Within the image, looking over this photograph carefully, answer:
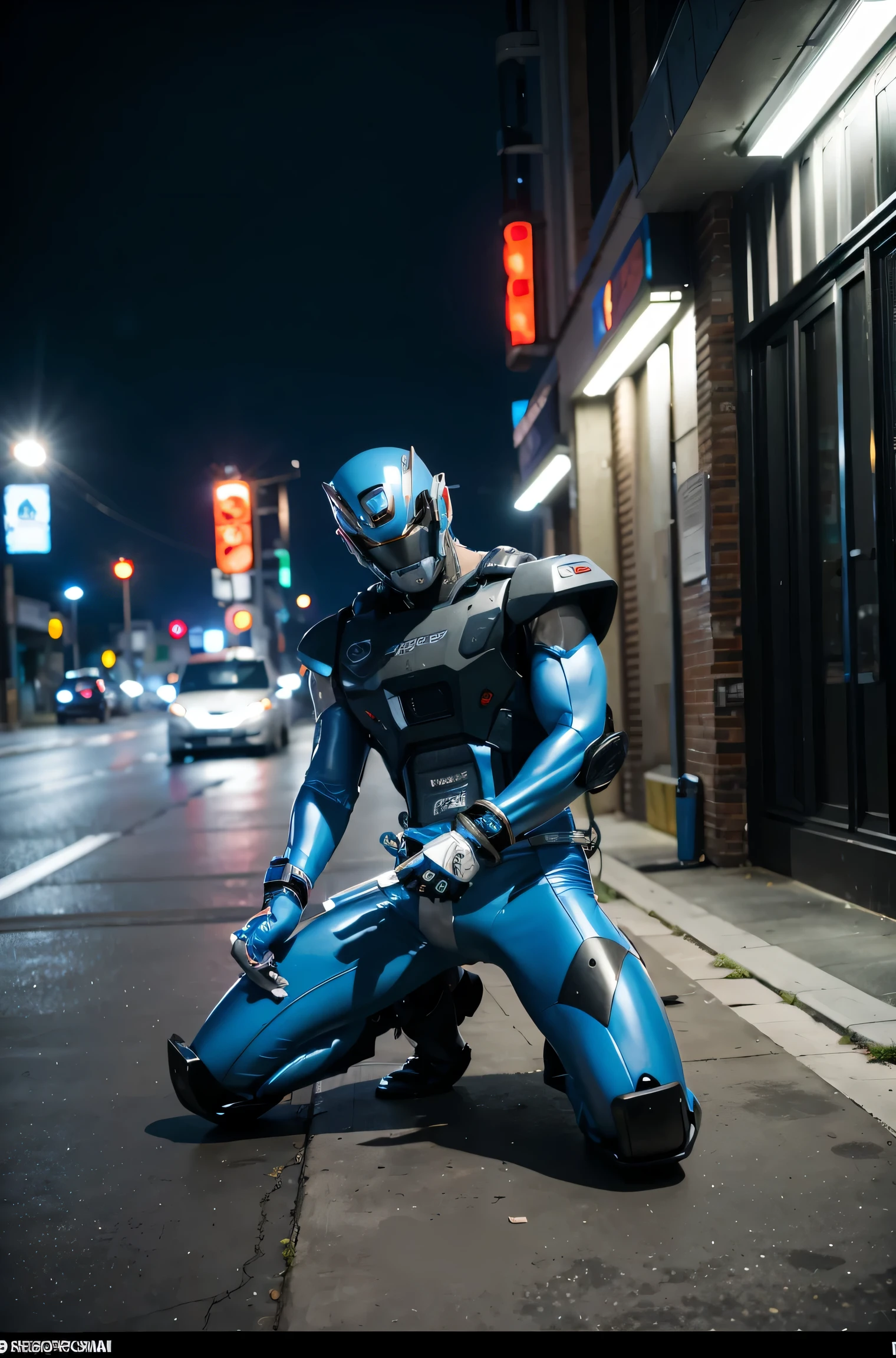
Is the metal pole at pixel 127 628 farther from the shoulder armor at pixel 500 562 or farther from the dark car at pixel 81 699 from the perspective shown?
the shoulder armor at pixel 500 562

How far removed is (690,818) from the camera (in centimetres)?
767

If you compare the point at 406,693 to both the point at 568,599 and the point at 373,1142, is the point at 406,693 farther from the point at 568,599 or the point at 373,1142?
the point at 373,1142

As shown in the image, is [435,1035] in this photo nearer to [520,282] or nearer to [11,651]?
[520,282]

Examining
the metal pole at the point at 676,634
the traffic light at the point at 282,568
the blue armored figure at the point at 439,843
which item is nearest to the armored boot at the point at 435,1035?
the blue armored figure at the point at 439,843

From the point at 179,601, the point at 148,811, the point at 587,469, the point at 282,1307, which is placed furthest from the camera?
the point at 179,601

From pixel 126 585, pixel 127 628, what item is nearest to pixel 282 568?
pixel 126 585

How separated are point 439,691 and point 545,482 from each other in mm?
11211

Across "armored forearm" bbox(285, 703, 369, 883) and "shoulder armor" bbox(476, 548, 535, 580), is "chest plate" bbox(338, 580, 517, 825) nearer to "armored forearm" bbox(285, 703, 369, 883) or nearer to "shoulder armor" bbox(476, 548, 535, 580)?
"shoulder armor" bbox(476, 548, 535, 580)

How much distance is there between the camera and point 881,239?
18.6 ft

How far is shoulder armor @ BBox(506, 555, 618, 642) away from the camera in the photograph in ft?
10.9

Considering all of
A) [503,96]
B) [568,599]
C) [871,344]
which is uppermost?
[503,96]

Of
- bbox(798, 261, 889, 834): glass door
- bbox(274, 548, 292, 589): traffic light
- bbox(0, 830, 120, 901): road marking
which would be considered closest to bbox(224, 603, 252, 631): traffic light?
bbox(274, 548, 292, 589): traffic light

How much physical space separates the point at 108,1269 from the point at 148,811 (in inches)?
407

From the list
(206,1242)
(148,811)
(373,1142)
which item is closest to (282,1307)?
(206,1242)
